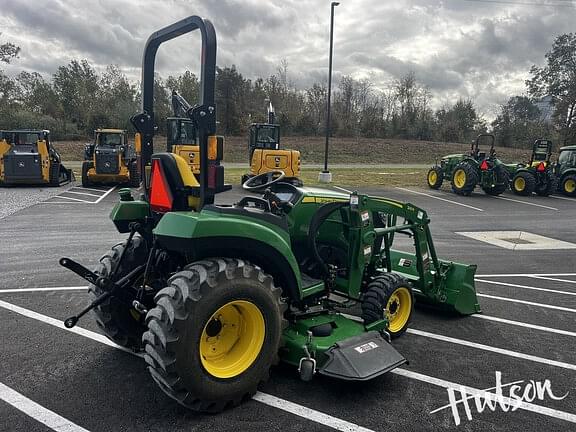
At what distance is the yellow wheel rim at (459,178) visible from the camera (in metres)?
18.3

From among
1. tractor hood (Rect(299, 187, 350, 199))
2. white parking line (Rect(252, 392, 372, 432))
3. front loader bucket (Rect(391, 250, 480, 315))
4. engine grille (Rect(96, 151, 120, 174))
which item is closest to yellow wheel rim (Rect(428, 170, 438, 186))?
engine grille (Rect(96, 151, 120, 174))

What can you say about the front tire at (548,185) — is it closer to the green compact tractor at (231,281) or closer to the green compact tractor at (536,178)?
the green compact tractor at (536,178)

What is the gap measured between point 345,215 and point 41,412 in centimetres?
294

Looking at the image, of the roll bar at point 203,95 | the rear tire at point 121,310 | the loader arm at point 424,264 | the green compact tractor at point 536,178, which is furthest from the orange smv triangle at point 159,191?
the green compact tractor at point 536,178

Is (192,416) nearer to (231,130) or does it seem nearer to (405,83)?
(231,130)

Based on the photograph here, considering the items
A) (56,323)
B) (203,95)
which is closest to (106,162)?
(56,323)

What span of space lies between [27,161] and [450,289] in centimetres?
1669

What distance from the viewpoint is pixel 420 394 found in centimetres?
361

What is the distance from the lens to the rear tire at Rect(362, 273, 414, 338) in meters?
4.35

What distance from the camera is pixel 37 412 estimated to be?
3201 mm

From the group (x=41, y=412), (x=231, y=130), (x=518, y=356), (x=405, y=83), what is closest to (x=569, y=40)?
(x=405, y=83)

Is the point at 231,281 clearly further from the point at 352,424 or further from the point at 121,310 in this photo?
the point at 121,310

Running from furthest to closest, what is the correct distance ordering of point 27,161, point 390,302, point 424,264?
point 27,161
point 424,264
point 390,302

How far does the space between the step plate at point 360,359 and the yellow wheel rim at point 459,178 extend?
52.0 feet
